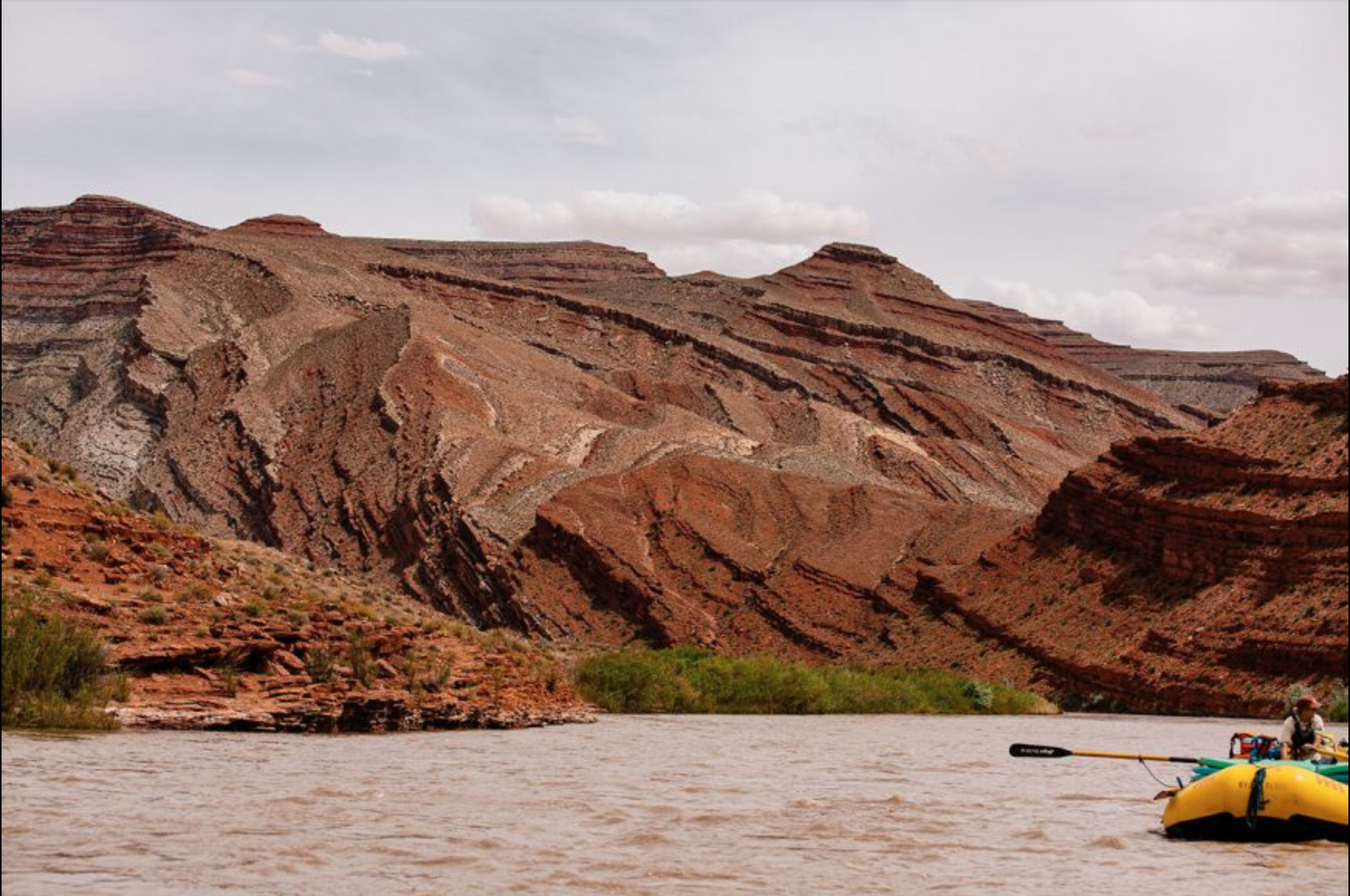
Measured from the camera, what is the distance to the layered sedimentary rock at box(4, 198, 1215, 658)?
241 ft

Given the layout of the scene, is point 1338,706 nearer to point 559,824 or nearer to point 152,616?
point 559,824

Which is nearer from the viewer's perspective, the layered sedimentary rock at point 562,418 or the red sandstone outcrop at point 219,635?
the red sandstone outcrop at point 219,635

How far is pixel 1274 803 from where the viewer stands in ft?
63.1

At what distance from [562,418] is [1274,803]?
76041 millimetres

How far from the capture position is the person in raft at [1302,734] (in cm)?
2262

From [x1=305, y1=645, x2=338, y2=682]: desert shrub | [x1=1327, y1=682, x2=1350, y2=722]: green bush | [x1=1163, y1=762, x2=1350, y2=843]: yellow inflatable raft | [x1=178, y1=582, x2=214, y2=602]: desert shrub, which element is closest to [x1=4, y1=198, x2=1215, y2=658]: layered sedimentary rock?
[x1=1327, y1=682, x2=1350, y2=722]: green bush

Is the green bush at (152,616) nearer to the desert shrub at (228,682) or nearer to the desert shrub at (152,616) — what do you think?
the desert shrub at (152,616)

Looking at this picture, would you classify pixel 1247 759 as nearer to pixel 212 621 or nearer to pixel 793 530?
pixel 212 621

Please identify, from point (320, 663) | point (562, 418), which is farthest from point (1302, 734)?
point (562, 418)

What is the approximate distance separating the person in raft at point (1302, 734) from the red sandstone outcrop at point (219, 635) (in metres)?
15.4

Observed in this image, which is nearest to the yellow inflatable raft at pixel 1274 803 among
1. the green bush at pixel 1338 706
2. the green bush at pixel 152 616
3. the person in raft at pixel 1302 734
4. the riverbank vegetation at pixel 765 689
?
the person in raft at pixel 1302 734

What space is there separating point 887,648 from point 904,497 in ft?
49.0

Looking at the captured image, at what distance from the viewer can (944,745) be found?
125 ft

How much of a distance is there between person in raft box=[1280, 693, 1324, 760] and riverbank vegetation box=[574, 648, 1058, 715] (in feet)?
74.9
